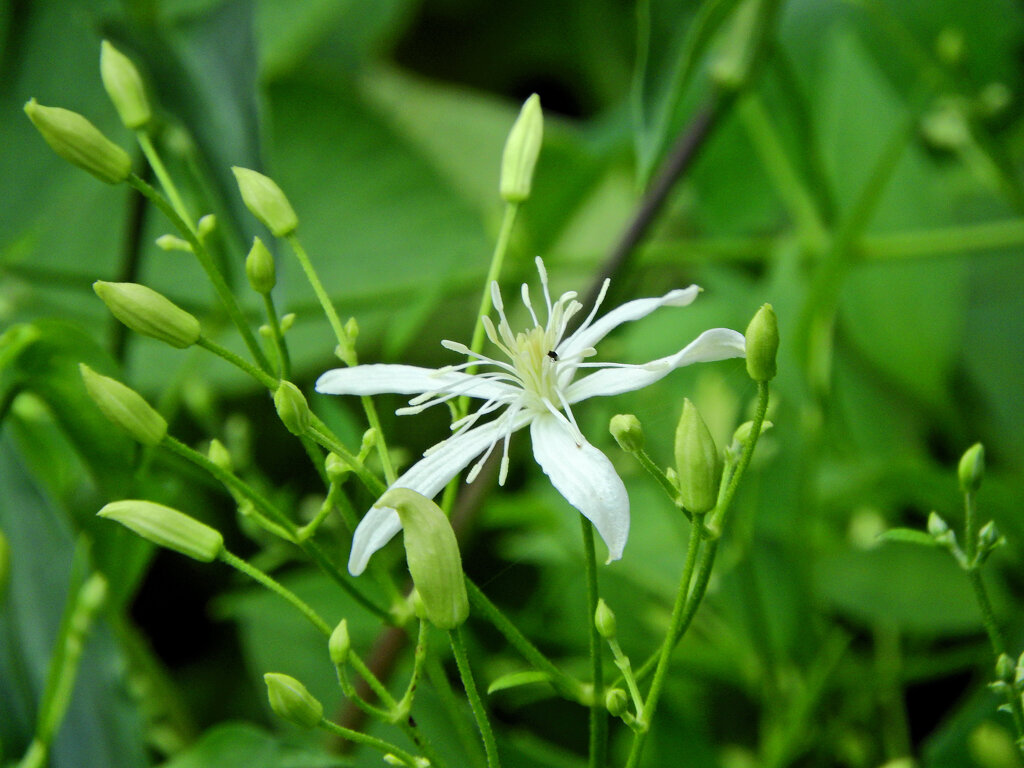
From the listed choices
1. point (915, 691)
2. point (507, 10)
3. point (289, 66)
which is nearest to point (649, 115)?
point (915, 691)

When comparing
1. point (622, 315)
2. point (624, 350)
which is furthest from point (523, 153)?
point (624, 350)

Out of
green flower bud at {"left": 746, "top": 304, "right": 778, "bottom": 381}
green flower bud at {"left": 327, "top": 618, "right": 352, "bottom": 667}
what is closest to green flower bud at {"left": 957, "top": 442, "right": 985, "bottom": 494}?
green flower bud at {"left": 746, "top": 304, "right": 778, "bottom": 381}

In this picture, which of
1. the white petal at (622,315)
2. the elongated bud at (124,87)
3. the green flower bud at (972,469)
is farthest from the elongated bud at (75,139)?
the green flower bud at (972,469)

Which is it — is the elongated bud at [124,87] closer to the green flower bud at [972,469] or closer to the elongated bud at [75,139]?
the elongated bud at [75,139]

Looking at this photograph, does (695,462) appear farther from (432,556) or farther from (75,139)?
(75,139)

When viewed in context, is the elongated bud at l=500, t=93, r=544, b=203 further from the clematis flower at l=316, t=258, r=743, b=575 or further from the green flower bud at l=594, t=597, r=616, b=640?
the green flower bud at l=594, t=597, r=616, b=640

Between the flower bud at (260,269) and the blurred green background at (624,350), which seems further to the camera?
the blurred green background at (624,350)

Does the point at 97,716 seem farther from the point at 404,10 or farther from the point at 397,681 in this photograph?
the point at 404,10
